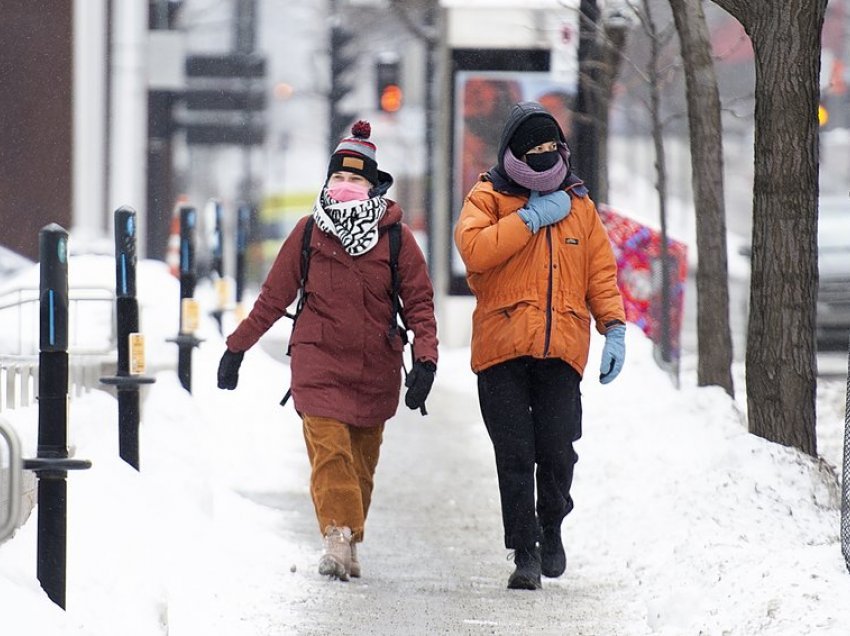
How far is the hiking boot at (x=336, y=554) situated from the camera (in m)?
6.56

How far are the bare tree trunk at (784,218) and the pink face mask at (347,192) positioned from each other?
1.77 metres

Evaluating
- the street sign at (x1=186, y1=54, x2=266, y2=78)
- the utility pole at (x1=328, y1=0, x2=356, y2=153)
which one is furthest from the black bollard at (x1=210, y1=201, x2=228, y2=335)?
the street sign at (x1=186, y1=54, x2=266, y2=78)

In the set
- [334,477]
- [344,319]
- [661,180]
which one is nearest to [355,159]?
[344,319]

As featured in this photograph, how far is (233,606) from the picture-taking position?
598 centimetres

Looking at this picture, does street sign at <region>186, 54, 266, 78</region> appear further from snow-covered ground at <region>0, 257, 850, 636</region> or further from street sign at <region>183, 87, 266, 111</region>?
snow-covered ground at <region>0, 257, 850, 636</region>

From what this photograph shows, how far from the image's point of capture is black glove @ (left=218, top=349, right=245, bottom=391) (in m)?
6.64

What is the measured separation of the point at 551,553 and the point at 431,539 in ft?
3.74

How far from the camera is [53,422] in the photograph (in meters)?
5.02

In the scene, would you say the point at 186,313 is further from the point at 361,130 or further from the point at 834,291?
the point at 834,291

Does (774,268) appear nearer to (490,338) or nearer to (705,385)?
(490,338)

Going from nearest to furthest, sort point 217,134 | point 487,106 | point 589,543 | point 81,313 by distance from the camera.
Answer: point 589,543, point 81,313, point 487,106, point 217,134

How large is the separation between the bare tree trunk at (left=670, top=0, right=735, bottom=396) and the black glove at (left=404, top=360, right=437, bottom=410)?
4113 mm

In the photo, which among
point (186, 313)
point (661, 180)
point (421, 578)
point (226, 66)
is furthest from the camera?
point (226, 66)

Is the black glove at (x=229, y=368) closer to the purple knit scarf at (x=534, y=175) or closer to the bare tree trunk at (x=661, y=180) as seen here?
the purple knit scarf at (x=534, y=175)
